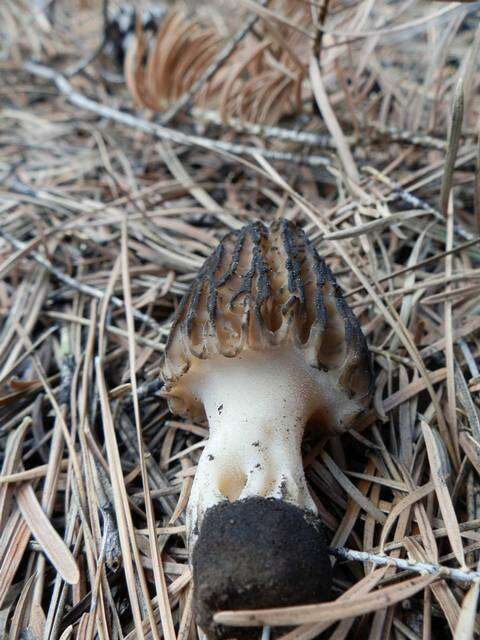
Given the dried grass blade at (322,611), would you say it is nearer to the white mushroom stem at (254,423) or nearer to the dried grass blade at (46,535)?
the white mushroom stem at (254,423)

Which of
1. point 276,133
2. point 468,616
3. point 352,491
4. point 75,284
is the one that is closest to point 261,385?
point 352,491

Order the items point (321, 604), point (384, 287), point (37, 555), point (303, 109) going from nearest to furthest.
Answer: point (321, 604) < point (37, 555) < point (384, 287) < point (303, 109)

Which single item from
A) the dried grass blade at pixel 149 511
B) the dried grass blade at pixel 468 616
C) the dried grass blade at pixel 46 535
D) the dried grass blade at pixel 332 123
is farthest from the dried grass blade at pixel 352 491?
the dried grass blade at pixel 332 123

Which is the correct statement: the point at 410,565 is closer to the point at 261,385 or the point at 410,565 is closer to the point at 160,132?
the point at 261,385

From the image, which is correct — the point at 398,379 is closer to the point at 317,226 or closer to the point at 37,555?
the point at 317,226

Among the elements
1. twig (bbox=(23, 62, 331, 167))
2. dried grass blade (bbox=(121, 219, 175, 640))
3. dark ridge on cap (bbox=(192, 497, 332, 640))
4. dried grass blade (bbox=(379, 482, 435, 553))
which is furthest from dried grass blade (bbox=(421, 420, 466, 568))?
twig (bbox=(23, 62, 331, 167))

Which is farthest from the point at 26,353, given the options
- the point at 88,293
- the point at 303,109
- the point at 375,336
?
the point at 303,109
